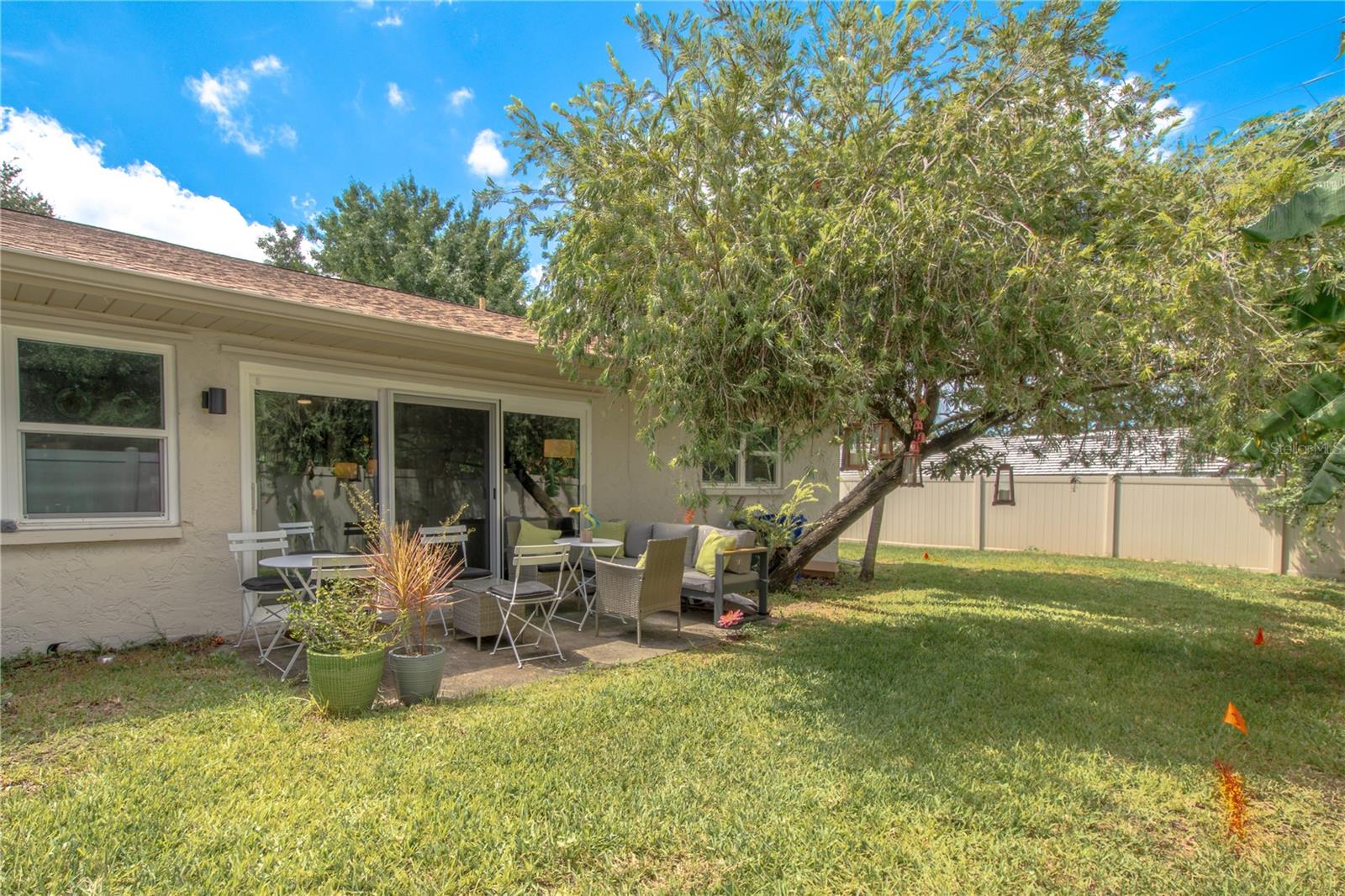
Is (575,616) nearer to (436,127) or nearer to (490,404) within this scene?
(490,404)

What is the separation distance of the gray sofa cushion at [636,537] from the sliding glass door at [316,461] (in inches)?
123

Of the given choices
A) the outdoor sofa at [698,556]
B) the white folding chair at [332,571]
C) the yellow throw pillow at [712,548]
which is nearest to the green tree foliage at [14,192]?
the outdoor sofa at [698,556]

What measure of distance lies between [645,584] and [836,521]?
134 inches

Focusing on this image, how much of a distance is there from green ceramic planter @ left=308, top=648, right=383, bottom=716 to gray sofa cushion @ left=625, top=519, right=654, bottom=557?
14.7 ft

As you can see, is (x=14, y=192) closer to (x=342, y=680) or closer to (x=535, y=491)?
(x=535, y=491)

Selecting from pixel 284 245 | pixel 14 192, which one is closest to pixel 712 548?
pixel 14 192

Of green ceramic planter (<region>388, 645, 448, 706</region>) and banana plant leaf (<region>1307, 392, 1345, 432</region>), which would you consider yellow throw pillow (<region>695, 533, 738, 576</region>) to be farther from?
banana plant leaf (<region>1307, 392, 1345, 432</region>)

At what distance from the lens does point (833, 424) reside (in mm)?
5043

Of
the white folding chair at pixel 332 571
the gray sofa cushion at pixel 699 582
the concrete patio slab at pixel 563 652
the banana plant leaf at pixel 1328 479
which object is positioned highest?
the banana plant leaf at pixel 1328 479

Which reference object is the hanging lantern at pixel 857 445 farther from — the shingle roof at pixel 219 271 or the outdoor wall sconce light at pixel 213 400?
the outdoor wall sconce light at pixel 213 400

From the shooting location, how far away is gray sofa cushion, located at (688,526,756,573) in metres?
7.33

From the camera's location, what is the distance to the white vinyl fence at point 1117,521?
11359 mm

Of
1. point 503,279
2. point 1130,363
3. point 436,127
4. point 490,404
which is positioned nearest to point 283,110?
point 436,127

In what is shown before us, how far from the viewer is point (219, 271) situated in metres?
6.26
